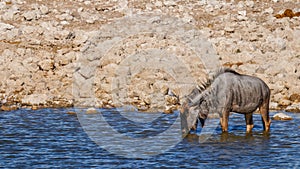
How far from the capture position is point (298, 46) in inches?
→ 1126

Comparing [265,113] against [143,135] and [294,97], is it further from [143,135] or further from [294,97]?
[294,97]

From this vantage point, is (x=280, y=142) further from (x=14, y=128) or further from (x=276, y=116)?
(x=14, y=128)

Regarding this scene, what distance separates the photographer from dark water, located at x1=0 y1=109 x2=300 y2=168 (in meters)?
14.9

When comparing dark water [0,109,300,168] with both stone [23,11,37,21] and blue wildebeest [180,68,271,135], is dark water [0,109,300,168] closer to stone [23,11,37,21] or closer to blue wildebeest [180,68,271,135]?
blue wildebeest [180,68,271,135]

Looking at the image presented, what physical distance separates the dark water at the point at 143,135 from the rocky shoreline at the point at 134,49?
2830mm

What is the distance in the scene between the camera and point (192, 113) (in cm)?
1778

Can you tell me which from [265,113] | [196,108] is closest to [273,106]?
[265,113]

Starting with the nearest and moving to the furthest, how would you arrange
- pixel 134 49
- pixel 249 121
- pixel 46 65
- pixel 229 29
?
1. pixel 249 121
2. pixel 46 65
3. pixel 134 49
4. pixel 229 29

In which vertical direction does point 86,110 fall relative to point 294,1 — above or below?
below

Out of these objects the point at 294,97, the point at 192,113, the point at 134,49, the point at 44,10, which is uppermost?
the point at 44,10

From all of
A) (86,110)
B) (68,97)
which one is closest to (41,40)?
(68,97)

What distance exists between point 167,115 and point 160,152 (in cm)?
550

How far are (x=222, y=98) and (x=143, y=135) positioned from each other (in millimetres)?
2434

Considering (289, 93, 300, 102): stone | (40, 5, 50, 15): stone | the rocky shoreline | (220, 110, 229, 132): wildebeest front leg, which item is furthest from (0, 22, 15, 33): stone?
(220, 110, 229, 132): wildebeest front leg
